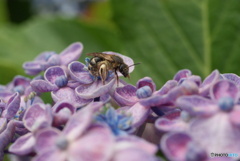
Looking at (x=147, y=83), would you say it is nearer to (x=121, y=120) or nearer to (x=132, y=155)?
(x=121, y=120)

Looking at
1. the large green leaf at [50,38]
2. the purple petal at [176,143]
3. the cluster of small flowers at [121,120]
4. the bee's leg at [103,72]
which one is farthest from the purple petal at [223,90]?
the large green leaf at [50,38]

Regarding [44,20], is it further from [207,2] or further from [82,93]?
[82,93]

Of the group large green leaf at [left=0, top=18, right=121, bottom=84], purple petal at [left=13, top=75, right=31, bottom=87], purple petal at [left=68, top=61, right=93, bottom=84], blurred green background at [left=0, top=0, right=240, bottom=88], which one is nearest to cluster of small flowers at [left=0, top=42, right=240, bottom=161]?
purple petal at [left=68, top=61, right=93, bottom=84]

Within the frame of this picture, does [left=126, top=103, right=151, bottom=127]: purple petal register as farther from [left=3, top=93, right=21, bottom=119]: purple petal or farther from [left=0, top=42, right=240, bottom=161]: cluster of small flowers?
[left=3, top=93, right=21, bottom=119]: purple petal

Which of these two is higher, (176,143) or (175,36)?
(175,36)

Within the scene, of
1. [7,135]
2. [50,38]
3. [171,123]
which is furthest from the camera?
[50,38]

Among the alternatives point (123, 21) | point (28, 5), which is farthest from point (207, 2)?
point (28, 5)

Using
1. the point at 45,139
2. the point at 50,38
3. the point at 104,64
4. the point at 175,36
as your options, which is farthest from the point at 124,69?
the point at 50,38
